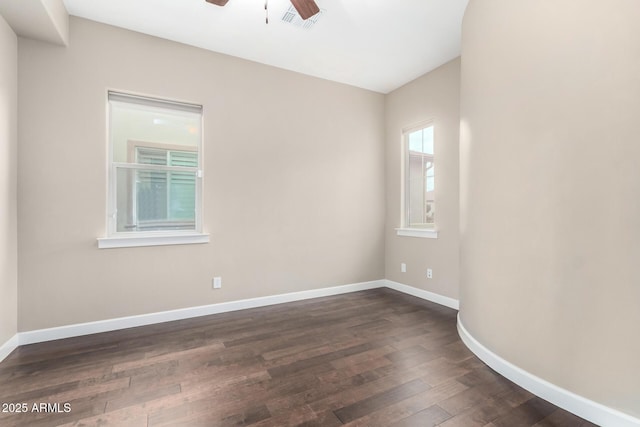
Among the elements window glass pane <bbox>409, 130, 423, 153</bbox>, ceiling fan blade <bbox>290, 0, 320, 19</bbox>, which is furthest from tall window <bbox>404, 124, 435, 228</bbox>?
ceiling fan blade <bbox>290, 0, 320, 19</bbox>

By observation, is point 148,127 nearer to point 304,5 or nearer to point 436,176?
point 304,5

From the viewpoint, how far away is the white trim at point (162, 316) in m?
2.58

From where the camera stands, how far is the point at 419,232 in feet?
12.6

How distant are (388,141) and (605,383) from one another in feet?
11.4

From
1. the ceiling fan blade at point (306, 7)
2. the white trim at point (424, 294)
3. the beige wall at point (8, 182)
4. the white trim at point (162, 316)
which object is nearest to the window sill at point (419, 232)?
the white trim at point (424, 294)

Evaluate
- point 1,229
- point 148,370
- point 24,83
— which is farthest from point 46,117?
point 148,370

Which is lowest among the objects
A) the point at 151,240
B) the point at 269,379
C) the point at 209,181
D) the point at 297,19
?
the point at 269,379

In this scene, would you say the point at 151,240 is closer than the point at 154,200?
Yes

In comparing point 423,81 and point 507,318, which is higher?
point 423,81

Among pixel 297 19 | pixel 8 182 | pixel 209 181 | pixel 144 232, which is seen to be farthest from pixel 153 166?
pixel 297 19

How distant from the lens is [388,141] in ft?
14.4

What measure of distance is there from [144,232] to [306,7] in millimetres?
2533

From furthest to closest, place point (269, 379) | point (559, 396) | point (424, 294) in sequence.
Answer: point (424, 294)
point (269, 379)
point (559, 396)

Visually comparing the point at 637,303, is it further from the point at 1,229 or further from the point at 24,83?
the point at 24,83
